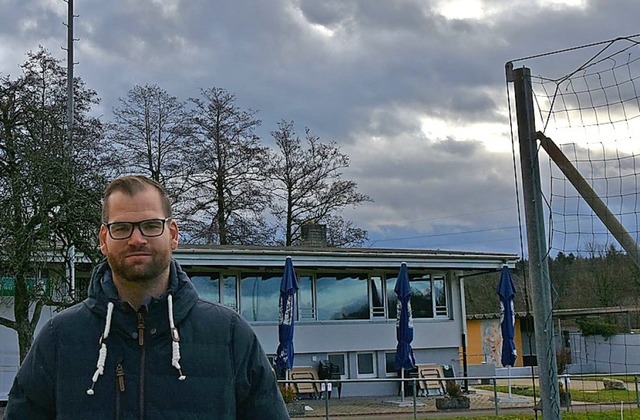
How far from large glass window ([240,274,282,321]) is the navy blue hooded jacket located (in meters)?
19.9

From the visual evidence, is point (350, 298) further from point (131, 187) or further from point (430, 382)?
point (131, 187)

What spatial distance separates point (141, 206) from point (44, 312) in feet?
58.3

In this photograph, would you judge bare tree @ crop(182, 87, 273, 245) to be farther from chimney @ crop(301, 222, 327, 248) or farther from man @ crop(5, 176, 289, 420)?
man @ crop(5, 176, 289, 420)

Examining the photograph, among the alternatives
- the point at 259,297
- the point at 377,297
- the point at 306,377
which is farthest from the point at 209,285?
the point at 377,297

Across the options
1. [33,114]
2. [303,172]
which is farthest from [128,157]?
[33,114]

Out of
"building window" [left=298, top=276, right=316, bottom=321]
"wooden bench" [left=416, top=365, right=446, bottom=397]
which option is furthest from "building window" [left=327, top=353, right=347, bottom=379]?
"wooden bench" [left=416, top=365, right=446, bottom=397]

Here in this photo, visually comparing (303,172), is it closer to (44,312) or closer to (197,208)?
(197,208)

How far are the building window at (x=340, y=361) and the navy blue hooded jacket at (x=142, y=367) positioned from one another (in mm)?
20638

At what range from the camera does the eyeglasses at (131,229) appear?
7.68 feet

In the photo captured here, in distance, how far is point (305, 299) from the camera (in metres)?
23.0

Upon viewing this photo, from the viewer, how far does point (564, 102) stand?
6.52 m

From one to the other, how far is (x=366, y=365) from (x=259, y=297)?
149 inches

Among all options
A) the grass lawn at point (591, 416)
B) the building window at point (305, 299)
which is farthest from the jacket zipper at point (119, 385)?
the building window at point (305, 299)

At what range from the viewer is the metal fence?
16.3m
